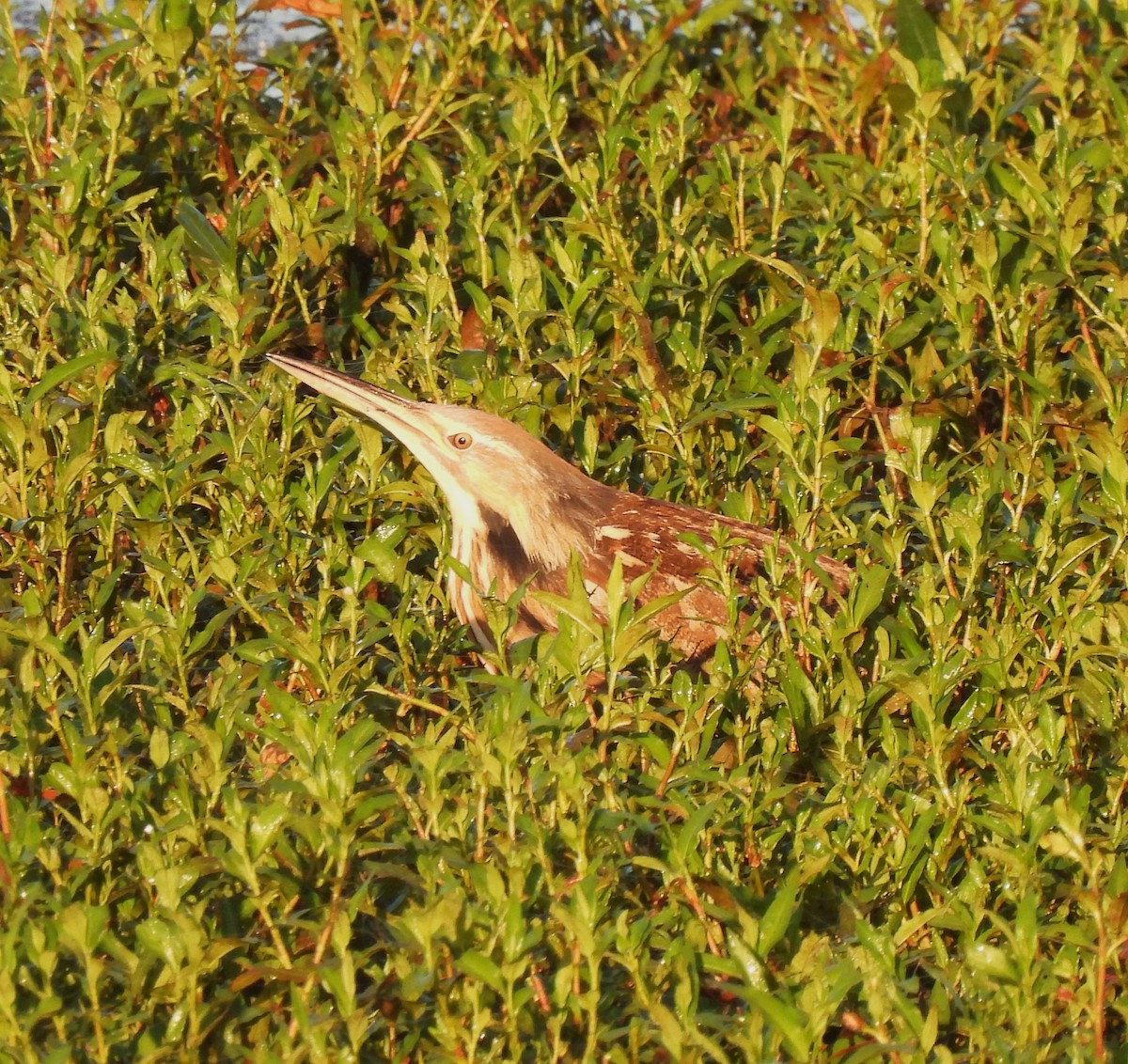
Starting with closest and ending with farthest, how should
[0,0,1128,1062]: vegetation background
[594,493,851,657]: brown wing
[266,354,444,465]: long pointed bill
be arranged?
[0,0,1128,1062]: vegetation background → [594,493,851,657]: brown wing → [266,354,444,465]: long pointed bill

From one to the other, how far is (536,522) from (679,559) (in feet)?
1.15

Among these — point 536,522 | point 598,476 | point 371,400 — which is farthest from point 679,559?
point 371,400

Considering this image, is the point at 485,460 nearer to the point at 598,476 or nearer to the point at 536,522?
the point at 536,522

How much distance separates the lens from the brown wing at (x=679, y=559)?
4.15 m

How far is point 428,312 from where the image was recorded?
449 cm

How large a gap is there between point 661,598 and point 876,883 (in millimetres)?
524

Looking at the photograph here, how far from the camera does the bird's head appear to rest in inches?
168

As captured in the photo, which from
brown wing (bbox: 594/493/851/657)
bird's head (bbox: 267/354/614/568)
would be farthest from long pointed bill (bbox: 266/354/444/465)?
brown wing (bbox: 594/493/851/657)

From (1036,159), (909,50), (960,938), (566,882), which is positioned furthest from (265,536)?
(909,50)

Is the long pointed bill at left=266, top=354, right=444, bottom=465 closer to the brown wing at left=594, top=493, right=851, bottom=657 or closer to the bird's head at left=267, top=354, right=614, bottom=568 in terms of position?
the bird's head at left=267, top=354, right=614, bottom=568

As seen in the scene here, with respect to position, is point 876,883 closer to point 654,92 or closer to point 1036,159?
point 1036,159

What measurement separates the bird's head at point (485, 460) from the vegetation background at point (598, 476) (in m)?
0.09

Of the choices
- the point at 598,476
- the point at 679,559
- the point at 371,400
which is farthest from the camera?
the point at 598,476

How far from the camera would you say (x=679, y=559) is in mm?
4168
